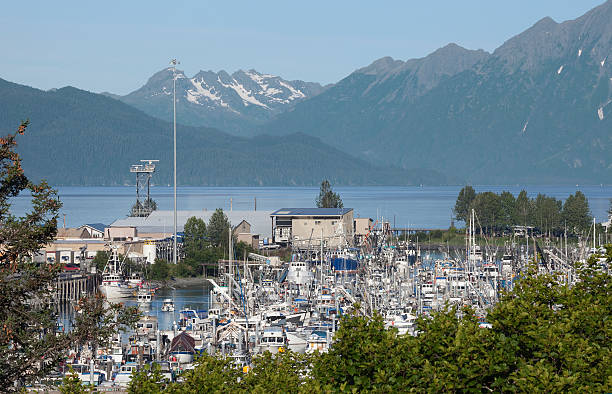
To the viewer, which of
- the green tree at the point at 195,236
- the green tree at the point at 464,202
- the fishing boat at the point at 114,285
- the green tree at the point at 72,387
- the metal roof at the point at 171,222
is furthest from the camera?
the green tree at the point at 464,202

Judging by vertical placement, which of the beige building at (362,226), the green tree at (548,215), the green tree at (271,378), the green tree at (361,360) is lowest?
the beige building at (362,226)

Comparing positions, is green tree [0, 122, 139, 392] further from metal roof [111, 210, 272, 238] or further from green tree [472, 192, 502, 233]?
green tree [472, 192, 502, 233]

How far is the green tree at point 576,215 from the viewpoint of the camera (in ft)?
333

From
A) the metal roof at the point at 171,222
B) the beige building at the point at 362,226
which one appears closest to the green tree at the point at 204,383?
the metal roof at the point at 171,222

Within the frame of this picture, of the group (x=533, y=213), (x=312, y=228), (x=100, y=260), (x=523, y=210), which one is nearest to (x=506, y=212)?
(x=523, y=210)

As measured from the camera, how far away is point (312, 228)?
3797 inches

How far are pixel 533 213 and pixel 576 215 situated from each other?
5791 millimetres

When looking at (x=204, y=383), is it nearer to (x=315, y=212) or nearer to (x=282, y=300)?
(x=282, y=300)

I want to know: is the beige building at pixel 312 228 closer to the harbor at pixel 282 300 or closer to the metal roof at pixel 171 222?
the harbor at pixel 282 300

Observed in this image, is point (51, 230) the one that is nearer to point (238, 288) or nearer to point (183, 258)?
point (238, 288)

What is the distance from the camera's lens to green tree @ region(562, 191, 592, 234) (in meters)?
101

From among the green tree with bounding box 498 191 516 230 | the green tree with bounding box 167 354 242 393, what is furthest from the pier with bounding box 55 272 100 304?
the green tree with bounding box 498 191 516 230

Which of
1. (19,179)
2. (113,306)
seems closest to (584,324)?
(113,306)

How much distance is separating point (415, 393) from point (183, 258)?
74.1m
